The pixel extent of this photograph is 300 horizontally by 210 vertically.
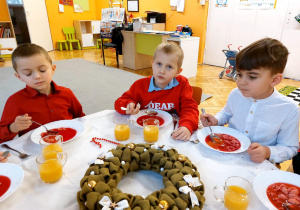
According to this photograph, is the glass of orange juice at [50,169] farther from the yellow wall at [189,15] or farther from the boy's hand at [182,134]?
the yellow wall at [189,15]

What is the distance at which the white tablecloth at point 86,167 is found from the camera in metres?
0.64

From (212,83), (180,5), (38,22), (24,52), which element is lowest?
(212,83)

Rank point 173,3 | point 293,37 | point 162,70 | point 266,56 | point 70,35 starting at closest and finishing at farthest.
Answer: point 266,56, point 162,70, point 293,37, point 173,3, point 70,35

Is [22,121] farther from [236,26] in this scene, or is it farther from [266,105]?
[236,26]

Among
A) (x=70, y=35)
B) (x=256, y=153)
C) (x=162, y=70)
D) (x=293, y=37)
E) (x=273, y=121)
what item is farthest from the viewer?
(x=70, y=35)

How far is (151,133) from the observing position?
0.95 meters

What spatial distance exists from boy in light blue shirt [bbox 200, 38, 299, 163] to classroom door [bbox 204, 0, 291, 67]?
155 inches

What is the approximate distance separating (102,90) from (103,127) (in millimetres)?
2637

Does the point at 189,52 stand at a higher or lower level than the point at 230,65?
higher

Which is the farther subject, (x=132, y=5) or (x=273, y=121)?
(x=132, y=5)

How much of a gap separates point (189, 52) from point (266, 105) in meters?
3.32

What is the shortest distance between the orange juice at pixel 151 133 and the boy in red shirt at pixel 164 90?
0.82 feet

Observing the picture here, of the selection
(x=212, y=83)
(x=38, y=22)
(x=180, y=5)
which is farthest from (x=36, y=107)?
(x=38, y=22)

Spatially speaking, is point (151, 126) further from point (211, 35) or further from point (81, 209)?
point (211, 35)
